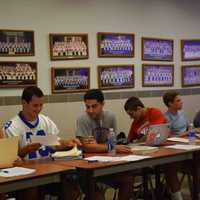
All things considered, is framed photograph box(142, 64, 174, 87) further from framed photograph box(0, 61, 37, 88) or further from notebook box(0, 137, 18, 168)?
notebook box(0, 137, 18, 168)

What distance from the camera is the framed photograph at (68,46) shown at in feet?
18.8

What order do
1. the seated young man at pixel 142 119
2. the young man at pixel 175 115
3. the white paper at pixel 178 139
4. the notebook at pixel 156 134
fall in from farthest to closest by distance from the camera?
1. the young man at pixel 175 115
2. the white paper at pixel 178 139
3. the seated young man at pixel 142 119
4. the notebook at pixel 156 134

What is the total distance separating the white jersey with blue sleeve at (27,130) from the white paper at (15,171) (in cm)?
53

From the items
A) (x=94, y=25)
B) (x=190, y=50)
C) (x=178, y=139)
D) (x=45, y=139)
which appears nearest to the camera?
(x=45, y=139)

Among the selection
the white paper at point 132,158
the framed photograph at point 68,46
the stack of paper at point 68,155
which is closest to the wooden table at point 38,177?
the stack of paper at point 68,155

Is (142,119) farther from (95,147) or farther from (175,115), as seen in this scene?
(95,147)

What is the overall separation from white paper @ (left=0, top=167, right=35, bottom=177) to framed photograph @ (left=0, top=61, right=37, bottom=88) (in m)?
1.97

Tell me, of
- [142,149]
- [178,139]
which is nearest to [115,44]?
[178,139]

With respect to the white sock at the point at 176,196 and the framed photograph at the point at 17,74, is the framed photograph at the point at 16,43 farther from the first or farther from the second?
the white sock at the point at 176,196

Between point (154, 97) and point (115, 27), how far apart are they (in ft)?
4.06

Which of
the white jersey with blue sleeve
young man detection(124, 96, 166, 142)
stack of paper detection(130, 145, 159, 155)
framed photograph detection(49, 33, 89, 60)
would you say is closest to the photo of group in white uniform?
framed photograph detection(49, 33, 89, 60)

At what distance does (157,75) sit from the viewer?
687cm

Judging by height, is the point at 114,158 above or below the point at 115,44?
below

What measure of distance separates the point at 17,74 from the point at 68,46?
2.61ft
